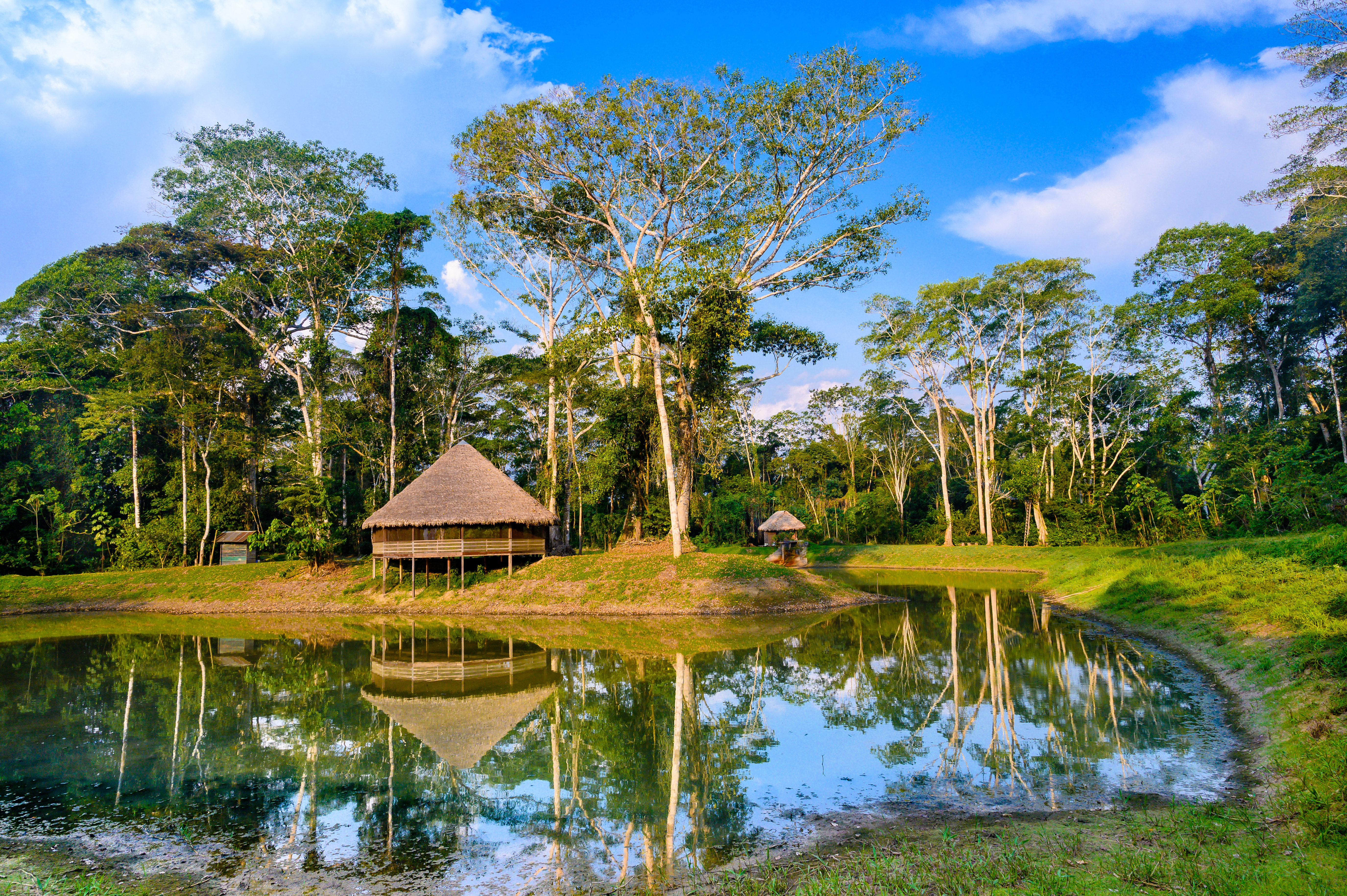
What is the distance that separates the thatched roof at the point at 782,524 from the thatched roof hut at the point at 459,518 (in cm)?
996

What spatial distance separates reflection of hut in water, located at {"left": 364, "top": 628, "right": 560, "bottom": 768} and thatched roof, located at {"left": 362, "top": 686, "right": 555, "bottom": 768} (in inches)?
0.6

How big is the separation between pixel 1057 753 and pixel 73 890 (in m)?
8.60

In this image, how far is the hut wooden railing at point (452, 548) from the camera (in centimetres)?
2275

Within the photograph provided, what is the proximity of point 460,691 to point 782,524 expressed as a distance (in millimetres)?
19282

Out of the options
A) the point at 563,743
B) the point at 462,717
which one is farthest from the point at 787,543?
the point at 563,743

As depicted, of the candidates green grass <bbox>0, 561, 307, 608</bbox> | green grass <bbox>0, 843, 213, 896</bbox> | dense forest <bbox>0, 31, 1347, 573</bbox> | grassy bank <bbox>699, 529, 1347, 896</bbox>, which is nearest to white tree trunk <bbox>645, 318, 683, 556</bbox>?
dense forest <bbox>0, 31, 1347, 573</bbox>

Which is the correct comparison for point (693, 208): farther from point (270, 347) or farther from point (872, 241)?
point (270, 347)

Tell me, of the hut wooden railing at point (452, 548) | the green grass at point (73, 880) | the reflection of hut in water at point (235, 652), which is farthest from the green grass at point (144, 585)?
the green grass at point (73, 880)

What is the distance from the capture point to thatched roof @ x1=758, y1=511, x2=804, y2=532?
28703mm

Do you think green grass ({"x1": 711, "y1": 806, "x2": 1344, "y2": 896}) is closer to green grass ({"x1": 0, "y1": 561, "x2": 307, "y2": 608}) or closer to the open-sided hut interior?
green grass ({"x1": 0, "y1": 561, "x2": 307, "y2": 608})

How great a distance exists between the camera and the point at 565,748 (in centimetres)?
814

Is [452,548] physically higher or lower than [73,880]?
higher

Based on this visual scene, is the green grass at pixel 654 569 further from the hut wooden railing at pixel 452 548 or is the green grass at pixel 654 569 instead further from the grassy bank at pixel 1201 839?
the grassy bank at pixel 1201 839

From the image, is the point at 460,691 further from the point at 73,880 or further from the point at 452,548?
the point at 452,548
